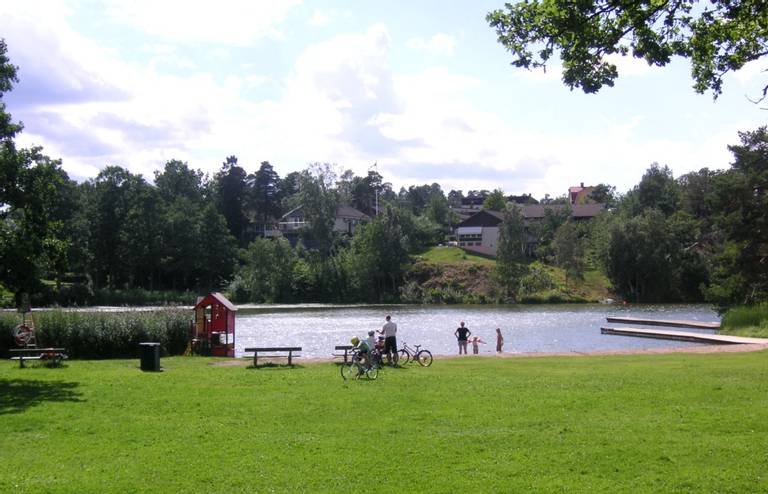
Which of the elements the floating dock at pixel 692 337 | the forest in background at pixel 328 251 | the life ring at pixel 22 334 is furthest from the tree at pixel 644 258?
the life ring at pixel 22 334

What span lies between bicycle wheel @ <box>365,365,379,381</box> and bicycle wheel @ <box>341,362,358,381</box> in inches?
15.3

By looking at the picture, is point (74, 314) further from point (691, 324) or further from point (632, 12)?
point (691, 324)

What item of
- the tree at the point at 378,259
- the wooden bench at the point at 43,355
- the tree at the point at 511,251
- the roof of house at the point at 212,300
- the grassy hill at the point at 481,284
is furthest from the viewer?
the tree at the point at 378,259

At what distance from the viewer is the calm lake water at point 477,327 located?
41.5m

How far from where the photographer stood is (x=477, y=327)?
182 ft

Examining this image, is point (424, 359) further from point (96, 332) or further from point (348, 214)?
point (348, 214)

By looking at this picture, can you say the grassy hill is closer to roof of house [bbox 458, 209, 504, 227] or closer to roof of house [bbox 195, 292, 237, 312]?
roof of house [bbox 458, 209, 504, 227]

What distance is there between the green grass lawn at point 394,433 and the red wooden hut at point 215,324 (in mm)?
11288

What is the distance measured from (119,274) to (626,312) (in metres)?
66.3

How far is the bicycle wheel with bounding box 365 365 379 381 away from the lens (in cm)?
2005

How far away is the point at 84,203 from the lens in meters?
96.7

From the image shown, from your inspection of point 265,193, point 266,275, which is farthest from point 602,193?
point 266,275

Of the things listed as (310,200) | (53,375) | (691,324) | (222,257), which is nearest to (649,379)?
(53,375)

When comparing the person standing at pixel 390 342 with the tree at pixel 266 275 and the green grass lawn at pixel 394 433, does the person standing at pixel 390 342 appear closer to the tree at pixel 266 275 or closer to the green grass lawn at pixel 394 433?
the green grass lawn at pixel 394 433
